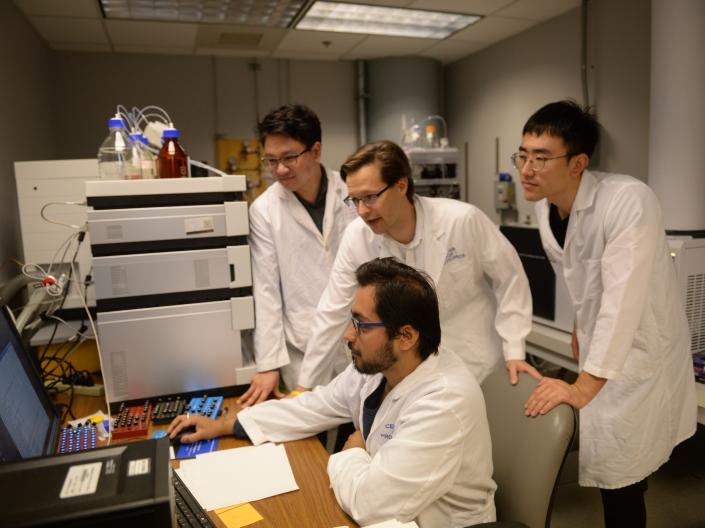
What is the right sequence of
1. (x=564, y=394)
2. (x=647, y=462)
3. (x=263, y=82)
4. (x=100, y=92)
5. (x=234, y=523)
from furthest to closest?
(x=263, y=82) → (x=100, y=92) → (x=647, y=462) → (x=564, y=394) → (x=234, y=523)

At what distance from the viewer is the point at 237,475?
3.80 ft

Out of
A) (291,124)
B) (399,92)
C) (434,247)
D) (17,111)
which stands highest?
(399,92)

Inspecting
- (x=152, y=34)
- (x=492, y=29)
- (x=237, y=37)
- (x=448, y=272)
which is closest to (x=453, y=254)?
(x=448, y=272)

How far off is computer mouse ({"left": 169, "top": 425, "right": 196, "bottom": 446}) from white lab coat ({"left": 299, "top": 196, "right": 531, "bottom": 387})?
1.15ft

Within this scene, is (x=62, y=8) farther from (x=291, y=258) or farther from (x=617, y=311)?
(x=617, y=311)

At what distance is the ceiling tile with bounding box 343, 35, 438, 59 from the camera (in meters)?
4.18

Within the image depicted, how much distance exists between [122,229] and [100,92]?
3584mm

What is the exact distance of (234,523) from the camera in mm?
991

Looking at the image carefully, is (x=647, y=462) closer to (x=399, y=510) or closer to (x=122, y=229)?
(x=399, y=510)

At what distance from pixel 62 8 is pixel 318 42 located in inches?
70.9

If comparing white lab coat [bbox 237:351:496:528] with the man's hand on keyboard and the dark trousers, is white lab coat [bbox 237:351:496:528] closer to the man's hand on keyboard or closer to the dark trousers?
the man's hand on keyboard

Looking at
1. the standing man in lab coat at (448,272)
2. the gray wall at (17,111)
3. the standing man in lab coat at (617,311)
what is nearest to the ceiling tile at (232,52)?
the gray wall at (17,111)

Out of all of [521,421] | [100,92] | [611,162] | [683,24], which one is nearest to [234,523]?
[521,421]

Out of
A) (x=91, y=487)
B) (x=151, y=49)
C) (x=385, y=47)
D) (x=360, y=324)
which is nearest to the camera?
(x=91, y=487)
